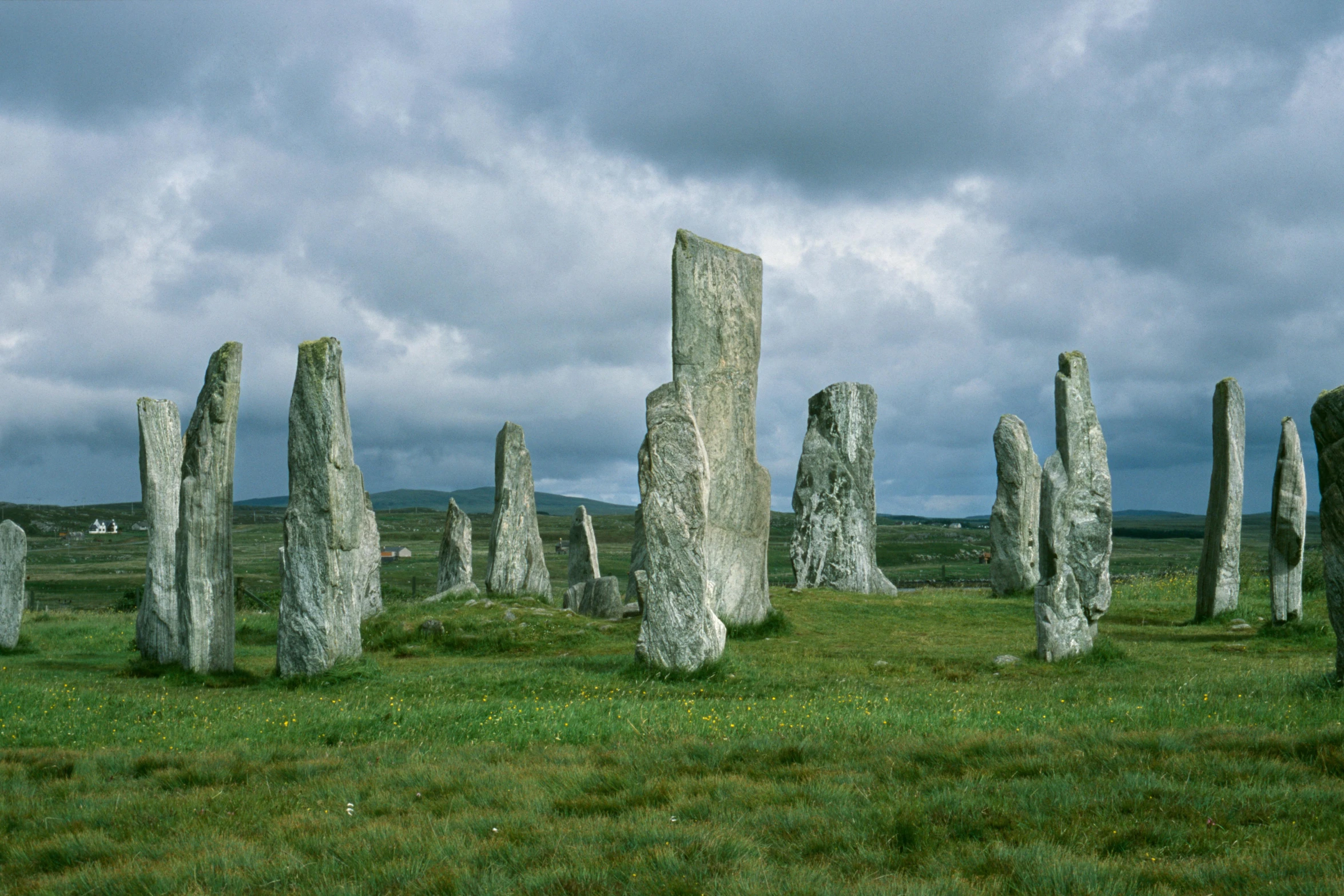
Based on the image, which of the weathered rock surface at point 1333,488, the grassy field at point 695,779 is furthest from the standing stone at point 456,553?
the weathered rock surface at point 1333,488

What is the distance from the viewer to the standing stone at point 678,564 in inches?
563

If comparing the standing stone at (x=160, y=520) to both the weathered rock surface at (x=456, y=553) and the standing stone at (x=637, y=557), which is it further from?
the weathered rock surface at (x=456, y=553)

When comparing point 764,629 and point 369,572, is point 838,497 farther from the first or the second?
point 369,572

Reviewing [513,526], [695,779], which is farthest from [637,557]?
[695,779]

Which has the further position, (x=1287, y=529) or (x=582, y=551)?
(x=582, y=551)

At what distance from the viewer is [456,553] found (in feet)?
95.9

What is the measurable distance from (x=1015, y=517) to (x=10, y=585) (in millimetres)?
23242

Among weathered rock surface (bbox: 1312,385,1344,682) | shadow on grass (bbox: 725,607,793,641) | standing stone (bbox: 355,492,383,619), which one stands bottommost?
shadow on grass (bbox: 725,607,793,641)

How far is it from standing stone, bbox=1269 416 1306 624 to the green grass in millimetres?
4572

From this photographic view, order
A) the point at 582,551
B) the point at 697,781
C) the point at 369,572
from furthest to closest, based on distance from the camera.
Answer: the point at 582,551, the point at 369,572, the point at 697,781

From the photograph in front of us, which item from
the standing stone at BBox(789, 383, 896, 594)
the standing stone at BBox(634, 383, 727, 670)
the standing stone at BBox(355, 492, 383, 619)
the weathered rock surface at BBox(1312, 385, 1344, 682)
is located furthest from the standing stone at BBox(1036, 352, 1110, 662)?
the standing stone at BBox(355, 492, 383, 619)

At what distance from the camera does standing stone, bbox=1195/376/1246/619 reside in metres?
21.5

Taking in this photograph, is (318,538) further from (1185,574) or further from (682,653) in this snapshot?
(1185,574)

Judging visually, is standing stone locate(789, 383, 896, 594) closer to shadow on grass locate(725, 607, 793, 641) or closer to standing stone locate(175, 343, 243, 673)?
shadow on grass locate(725, 607, 793, 641)
